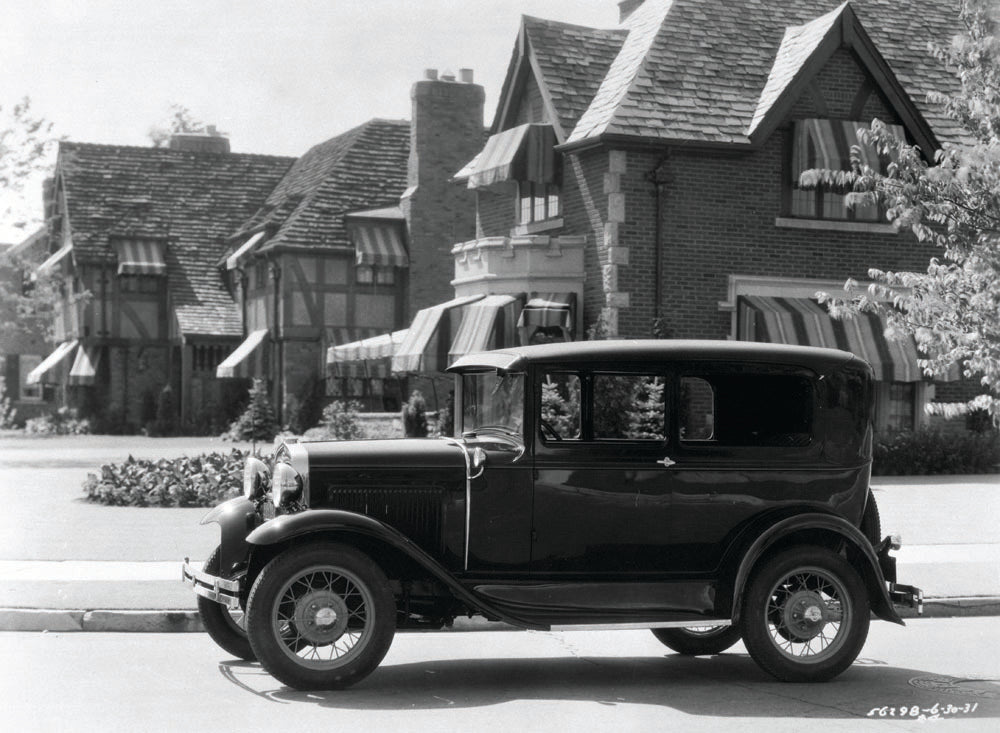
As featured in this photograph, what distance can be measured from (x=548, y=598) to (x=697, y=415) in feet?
4.71

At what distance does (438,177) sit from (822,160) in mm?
16584

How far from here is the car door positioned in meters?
8.45

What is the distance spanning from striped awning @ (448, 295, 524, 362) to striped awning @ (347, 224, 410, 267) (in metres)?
14.6

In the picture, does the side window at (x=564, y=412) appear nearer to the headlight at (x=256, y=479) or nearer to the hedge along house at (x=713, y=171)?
the headlight at (x=256, y=479)

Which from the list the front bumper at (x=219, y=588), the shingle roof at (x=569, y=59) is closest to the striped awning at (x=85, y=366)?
the shingle roof at (x=569, y=59)

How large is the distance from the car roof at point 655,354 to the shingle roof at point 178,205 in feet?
132

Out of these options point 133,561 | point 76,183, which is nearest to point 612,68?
point 133,561

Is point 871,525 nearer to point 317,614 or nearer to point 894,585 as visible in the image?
point 894,585

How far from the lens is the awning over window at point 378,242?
136 feet

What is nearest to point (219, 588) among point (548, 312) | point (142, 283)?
point (548, 312)

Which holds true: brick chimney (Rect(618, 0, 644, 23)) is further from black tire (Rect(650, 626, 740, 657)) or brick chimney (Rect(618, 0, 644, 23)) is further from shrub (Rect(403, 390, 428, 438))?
black tire (Rect(650, 626, 740, 657))

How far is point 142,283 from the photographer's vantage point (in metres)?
49.1

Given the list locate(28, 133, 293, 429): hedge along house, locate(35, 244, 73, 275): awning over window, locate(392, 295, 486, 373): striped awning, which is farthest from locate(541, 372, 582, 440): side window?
locate(35, 244, 73, 275): awning over window

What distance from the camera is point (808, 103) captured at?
2664 cm
